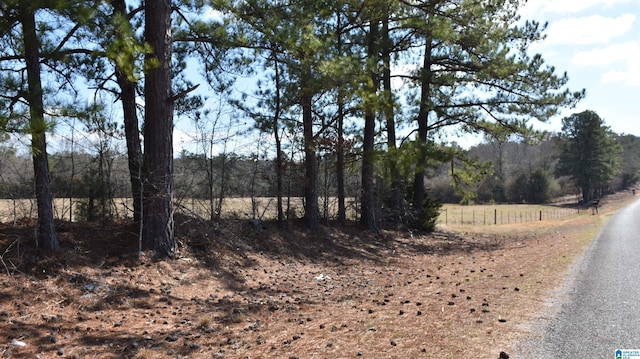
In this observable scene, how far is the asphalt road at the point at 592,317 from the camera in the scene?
3953 millimetres

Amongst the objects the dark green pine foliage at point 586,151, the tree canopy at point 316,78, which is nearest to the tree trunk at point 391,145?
the tree canopy at point 316,78

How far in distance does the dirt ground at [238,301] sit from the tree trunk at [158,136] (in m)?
0.45

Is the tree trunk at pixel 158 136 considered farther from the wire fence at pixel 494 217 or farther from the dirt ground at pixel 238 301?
the wire fence at pixel 494 217

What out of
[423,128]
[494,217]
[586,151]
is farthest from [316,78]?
[586,151]

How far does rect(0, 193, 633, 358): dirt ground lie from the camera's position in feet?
14.4

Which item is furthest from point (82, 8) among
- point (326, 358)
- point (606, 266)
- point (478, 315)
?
point (606, 266)

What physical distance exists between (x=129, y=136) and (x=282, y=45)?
11.9 feet

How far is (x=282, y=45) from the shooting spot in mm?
8773

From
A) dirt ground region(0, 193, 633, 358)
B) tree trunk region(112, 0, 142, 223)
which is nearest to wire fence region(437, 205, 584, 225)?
dirt ground region(0, 193, 633, 358)

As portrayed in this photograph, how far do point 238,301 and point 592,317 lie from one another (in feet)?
15.4

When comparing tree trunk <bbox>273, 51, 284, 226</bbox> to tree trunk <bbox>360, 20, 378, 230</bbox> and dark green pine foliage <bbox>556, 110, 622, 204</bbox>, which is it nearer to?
tree trunk <bbox>360, 20, 378, 230</bbox>

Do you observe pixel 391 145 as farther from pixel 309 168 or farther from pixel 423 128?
pixel 309 168

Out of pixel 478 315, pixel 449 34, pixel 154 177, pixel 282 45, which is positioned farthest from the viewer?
pixel 449 34

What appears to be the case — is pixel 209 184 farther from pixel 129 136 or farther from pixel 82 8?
pixel 82 8
